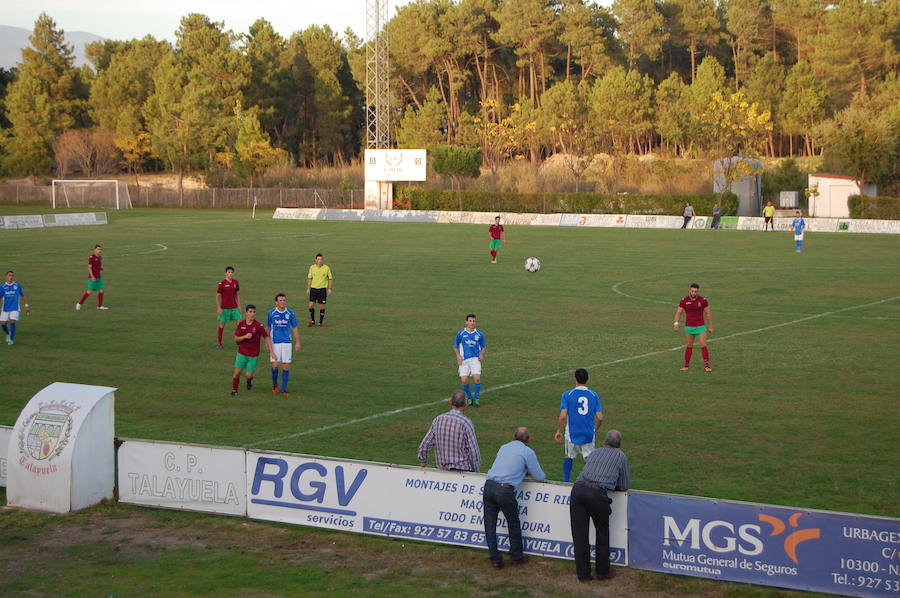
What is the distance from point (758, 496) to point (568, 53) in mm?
104426

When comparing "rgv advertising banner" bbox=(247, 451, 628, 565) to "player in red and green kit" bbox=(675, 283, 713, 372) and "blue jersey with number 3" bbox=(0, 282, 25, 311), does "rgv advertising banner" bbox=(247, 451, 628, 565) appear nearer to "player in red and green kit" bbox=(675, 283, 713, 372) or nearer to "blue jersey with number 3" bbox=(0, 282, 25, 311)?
"player in red and green kit" bbox=(675, 283, 713, 372)

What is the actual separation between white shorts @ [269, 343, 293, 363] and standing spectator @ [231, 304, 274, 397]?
0.25 metres

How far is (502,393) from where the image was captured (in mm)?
18531

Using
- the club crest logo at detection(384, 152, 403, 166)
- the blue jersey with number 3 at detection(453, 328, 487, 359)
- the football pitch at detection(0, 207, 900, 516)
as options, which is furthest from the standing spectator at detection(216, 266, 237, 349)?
the club crest logo at detection(384, 152, 403, 166)

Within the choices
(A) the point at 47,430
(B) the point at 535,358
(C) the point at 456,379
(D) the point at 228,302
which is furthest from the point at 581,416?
(D) the point at 228,302

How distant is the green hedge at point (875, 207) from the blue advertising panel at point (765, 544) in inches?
2513

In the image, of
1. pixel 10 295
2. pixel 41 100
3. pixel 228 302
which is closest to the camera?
pixel 228 302

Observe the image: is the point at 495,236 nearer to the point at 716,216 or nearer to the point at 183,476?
the point at 716,216

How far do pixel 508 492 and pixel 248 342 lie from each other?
860cm

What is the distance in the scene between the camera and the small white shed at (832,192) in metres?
74.3

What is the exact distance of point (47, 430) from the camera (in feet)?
41.0

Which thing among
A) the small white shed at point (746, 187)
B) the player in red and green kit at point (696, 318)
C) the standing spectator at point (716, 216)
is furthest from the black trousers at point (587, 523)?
the small white shed at point (746, 187)

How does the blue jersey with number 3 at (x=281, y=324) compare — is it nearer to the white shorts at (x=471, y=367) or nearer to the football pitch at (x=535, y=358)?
the football pitch at (x=535, y=358)

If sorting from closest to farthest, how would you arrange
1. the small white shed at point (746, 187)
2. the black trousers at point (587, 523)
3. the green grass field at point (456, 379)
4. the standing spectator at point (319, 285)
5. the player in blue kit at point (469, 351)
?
the black trousers at point (587, 523), the green grass field at point (456, 379), the player in blue kit at point (469, 351), the standing spectator at point (319, 285), the small white shed at point (746, 187)
